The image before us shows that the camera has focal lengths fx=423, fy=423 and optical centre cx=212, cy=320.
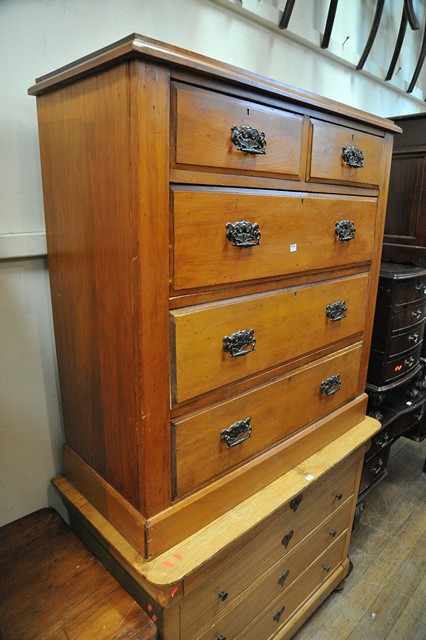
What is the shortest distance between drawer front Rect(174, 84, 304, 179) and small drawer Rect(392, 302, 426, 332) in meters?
0.86

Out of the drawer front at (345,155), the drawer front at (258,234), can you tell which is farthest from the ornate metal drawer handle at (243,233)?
the drawer front at (345,155)

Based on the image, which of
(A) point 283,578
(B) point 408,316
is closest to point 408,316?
(B) point 408,316

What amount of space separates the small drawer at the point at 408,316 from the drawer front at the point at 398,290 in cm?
3

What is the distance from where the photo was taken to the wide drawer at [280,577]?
45.0 inches

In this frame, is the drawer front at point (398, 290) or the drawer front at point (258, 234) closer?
the drawer front at point (258, 234)

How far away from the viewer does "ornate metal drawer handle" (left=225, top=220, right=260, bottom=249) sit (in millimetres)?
848

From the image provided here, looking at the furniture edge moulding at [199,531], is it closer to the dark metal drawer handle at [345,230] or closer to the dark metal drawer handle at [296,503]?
the dark metal drawer handle at [296,503]

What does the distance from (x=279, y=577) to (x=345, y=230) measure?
105 cm

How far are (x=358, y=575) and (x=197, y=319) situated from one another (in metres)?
1.50

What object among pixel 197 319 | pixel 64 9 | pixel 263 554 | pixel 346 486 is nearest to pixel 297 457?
pixel 263 554

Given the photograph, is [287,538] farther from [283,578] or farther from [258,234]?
[258,234]

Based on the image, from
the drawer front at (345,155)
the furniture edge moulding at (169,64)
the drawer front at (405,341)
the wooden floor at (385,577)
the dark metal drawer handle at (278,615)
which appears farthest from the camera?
the drawer front at (405,341)

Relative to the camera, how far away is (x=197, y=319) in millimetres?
834

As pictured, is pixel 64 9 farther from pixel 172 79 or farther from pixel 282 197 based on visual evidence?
pixel 282 197
